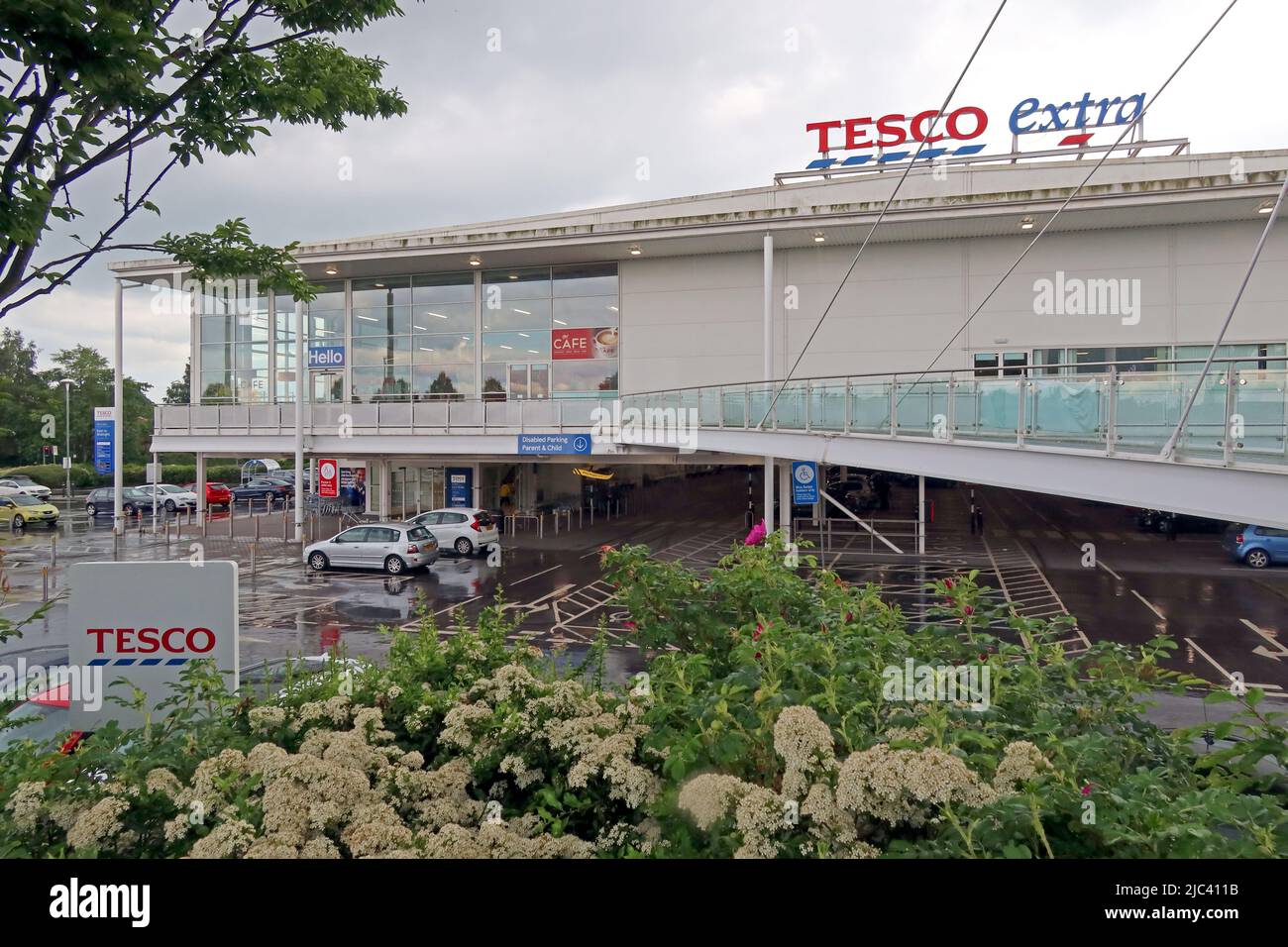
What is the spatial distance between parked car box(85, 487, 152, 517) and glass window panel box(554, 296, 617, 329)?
2290cm

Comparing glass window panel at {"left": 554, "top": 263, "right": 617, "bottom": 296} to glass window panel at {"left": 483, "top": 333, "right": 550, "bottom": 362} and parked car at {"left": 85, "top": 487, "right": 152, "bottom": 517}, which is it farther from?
parked car at {"left": 85, "top": 487, "right": 152, "bottom": 517}

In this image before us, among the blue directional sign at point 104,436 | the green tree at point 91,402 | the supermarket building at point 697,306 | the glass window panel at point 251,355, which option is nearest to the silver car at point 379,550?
the supermarket building at point 697,306

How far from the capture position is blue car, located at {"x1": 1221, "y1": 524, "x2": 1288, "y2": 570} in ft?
66.4

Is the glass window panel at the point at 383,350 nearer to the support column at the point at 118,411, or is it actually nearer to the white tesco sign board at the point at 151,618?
the support column at the point at 118,411

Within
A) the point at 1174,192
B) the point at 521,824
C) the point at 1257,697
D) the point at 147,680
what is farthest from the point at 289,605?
the point at 1174,192

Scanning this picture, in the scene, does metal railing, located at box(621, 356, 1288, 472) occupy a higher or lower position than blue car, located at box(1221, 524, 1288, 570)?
higher

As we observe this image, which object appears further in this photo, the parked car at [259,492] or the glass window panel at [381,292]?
the parked car at [259,492]

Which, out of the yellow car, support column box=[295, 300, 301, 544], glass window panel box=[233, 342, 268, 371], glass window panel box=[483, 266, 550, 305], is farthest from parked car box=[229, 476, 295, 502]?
glass window panel box=[483, 266, 550, 305]

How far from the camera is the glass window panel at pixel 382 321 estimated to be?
30.8 m

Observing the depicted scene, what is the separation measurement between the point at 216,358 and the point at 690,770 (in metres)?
35.3

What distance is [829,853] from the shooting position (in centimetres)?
238

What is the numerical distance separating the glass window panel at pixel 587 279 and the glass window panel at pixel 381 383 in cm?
731

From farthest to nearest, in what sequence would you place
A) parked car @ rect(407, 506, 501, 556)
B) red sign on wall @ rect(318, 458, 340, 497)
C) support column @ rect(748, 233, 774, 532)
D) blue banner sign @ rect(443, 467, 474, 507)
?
1. blue banner sign @ rect(443, 467, 474, 507)
2. red sign on wall @ rect(318, 458, 340, 497)
3. parked car @ rect(407, 506, 501, 556)
4. support column @ rect(748, 233, 774, 532)

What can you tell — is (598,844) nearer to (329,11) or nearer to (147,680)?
(147,680)
